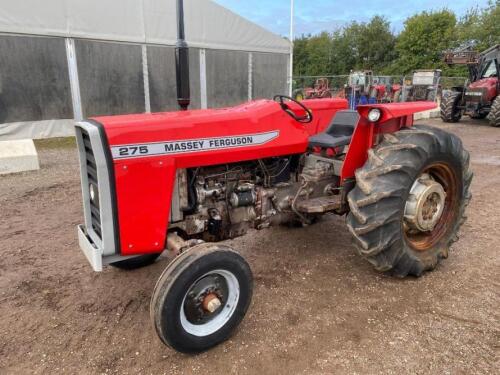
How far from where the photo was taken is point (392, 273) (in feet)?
10.7

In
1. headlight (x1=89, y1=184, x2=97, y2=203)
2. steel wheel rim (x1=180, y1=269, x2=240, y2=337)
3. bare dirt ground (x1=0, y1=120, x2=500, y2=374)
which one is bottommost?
bare dirt ground (x1=0, y1=120, x2=500, y2=374)

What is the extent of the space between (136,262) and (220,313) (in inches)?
48.6

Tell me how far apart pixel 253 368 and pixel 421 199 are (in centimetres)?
186

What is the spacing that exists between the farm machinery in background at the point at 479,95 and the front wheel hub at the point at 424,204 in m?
10.8

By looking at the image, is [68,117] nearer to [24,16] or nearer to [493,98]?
[24,16]

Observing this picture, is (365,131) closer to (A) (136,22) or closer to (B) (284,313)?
(B) (284,313)

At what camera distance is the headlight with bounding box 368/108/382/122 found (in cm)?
307

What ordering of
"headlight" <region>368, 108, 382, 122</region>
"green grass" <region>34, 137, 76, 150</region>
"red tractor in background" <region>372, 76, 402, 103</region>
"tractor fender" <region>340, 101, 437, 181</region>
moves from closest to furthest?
"headlight" <region>368, 108, 382, 122</region>, "tractor fender" <region>340, 101, 437, 181</region>, "green grass" <region>34, 137, 76, 150</region>, "red tractor in background" <region>372, 76, 402, 103</region>

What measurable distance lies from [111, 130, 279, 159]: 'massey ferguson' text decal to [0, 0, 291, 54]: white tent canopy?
30.4 ft

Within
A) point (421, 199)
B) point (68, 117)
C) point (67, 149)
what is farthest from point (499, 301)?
point (68, 117)

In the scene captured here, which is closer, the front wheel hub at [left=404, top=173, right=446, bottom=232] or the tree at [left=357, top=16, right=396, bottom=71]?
the front wheel hub at [left=404, top=173, right=446, bottom=232]

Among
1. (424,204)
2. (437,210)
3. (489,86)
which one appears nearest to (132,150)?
(424,204)

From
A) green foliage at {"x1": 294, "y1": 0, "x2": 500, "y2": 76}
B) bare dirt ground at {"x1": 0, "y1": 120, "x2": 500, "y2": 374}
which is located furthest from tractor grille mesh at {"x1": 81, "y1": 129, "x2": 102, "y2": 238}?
green foliage at {"x1": 294, "y1": 0, "x2": 500, "y2": 76}

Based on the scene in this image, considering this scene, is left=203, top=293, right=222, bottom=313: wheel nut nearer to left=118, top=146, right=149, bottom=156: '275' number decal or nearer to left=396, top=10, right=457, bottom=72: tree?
left=118, top=146, right=149, bottom=156: '275' number decal
